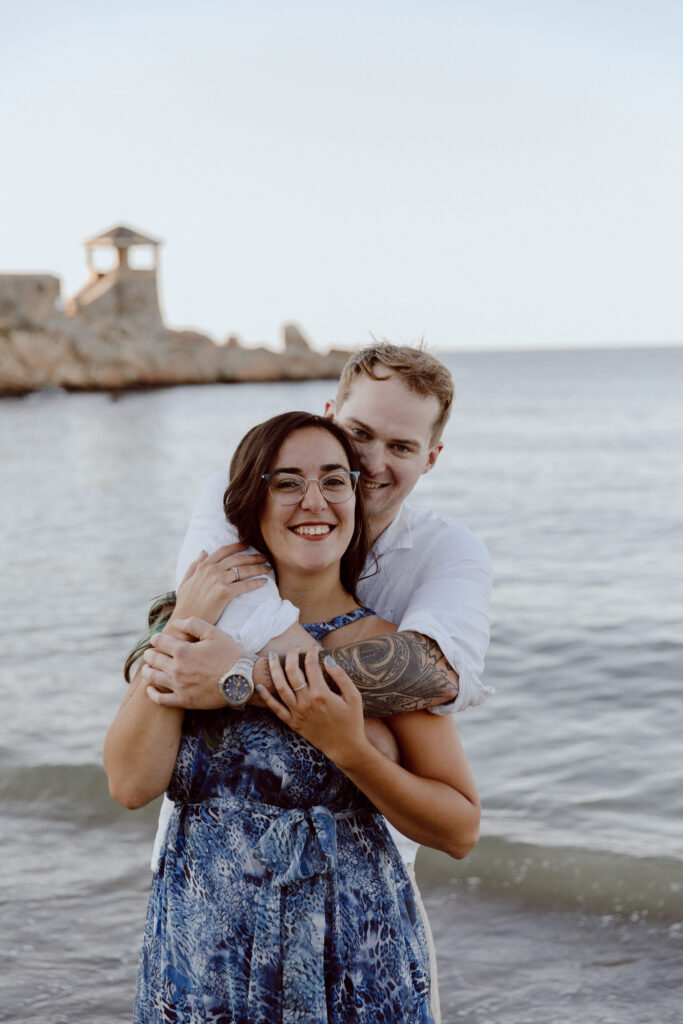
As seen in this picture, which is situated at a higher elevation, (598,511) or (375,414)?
(375,414)

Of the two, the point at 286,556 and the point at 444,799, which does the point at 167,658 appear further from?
the point at 444,799

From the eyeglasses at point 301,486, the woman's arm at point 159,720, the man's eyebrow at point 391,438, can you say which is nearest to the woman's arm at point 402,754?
the woman's arm at point 159,720

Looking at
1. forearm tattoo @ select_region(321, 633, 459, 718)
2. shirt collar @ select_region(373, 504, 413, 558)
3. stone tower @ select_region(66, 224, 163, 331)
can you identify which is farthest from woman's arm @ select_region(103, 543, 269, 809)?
stone tower @ select_region(66, 224, 163, 331)

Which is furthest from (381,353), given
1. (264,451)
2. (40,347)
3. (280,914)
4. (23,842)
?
(40,347)

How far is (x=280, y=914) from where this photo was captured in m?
1.82

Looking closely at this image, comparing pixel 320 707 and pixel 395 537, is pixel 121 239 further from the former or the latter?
pixel 320 707

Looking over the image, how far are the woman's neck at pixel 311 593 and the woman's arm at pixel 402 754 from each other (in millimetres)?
240

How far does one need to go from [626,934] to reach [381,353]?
2.97 metres

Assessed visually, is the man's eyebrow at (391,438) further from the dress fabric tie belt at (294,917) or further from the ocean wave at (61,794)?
the ocean wave at (61,794)

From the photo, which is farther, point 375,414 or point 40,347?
point 40,347

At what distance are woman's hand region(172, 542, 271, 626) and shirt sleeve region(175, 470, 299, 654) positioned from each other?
2 cm

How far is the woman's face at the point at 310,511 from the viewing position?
6.58ft

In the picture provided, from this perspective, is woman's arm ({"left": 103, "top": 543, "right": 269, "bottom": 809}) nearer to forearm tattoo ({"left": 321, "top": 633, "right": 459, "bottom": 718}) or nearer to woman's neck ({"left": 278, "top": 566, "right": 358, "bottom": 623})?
woman's neck ({"left": 278, "top": 566, "right": 358, "bottom": 623})

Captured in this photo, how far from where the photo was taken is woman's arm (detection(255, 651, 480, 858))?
1.79 metres
